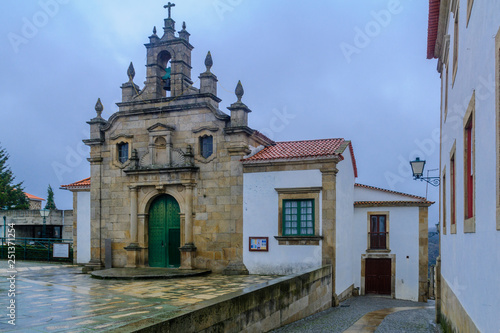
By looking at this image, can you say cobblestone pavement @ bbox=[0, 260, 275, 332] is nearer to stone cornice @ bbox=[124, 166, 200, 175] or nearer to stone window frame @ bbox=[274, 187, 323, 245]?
stone window frame @ bbox=[274, 187, 323, 245]

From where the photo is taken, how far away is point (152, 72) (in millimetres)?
18016

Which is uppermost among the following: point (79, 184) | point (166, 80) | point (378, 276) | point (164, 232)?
point (166, 80)

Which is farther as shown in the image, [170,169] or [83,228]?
[83,228]

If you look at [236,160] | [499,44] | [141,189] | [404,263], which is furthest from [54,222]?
[499,44]

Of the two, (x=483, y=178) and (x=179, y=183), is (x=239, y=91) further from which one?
(x=483, y=178)

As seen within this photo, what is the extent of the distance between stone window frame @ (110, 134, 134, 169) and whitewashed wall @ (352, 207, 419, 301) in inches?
381

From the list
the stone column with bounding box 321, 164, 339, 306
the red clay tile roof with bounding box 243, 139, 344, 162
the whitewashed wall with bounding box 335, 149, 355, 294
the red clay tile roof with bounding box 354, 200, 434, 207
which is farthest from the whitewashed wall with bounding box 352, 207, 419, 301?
the stone column with bounding box 321, 164, 339, 306

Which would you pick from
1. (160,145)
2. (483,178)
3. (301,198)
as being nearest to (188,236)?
(160,145)

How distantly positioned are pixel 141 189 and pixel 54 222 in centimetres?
2036

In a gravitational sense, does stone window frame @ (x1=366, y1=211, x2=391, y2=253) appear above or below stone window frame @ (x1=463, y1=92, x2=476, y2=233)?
below

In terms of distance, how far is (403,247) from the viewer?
61.7 feet

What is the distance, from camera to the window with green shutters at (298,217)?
1557 centimetres

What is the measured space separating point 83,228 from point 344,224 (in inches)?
418

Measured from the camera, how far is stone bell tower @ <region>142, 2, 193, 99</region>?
1758 cm
